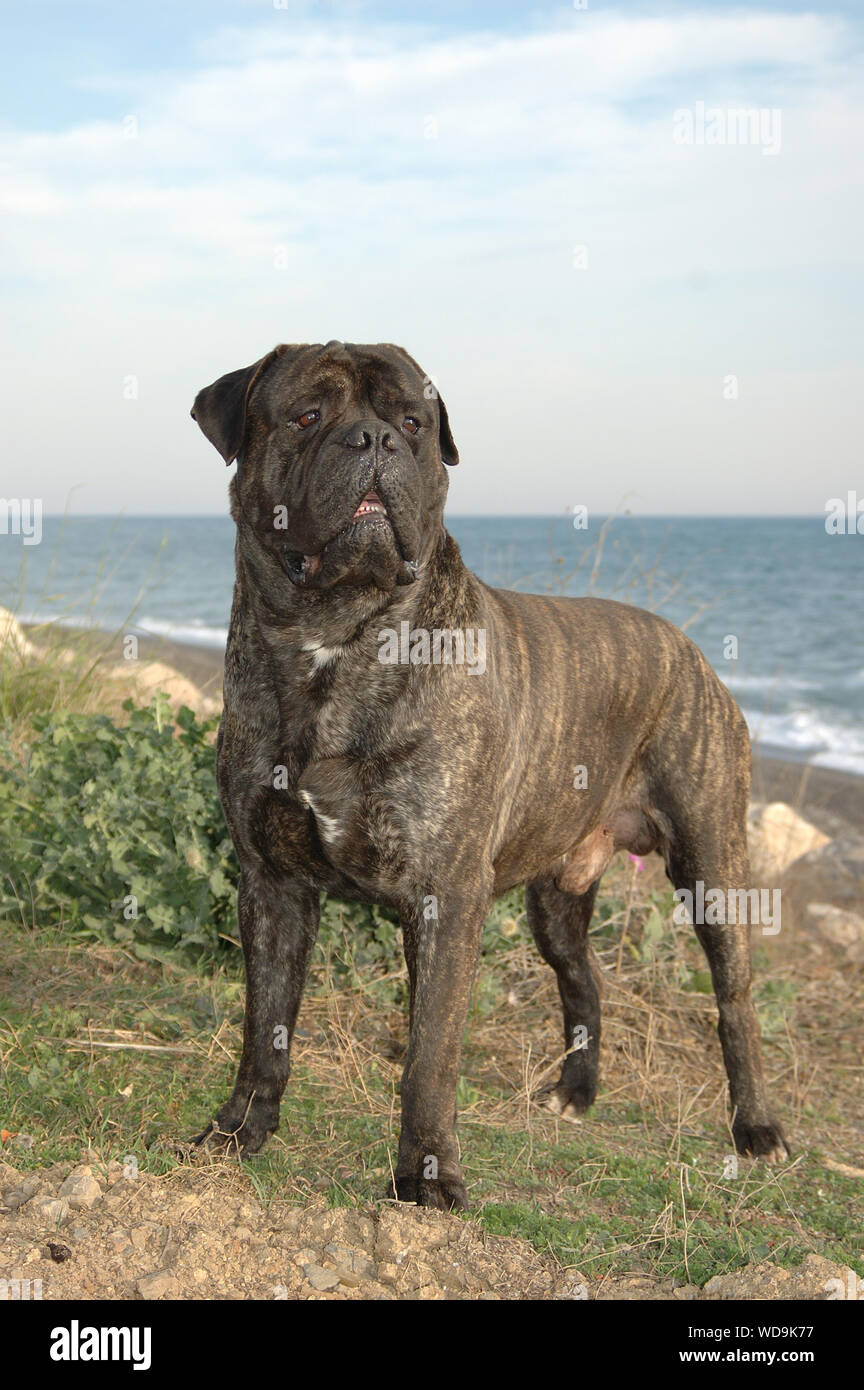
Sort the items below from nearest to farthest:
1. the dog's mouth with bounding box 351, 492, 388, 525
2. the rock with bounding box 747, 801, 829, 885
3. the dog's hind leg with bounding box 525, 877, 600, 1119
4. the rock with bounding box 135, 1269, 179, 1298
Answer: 1. the rock with bounding box 135, 1269, 179, 1298
2. the dog's mouth with bounding box 351, 492, 388, 525
3. the dog's hind leg with bounding box 525, 877, 600, 1119
4. the rock with bounding box 747, 801, 829, 885

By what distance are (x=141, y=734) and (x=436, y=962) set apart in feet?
7.54

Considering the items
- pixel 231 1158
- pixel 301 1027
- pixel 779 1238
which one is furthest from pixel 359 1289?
pixel 301 1027

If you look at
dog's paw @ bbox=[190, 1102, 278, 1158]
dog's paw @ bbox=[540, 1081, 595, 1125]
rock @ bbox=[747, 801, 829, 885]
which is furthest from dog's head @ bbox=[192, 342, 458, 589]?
rock @ bbox=[747, 801, 829, 885]

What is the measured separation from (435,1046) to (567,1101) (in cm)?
135

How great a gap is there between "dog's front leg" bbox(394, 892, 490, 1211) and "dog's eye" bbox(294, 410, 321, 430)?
1.34 m

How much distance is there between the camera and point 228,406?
11.7ft

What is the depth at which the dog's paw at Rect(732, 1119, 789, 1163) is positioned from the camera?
4336 mm

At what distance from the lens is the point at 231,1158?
351 cm

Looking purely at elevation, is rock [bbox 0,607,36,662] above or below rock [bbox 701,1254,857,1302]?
above

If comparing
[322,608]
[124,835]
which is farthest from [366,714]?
[124,835]

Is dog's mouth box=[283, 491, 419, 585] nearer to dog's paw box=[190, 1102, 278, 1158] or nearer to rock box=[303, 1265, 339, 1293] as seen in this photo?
dog's paw box=[190, 1102, 278, 1158]
